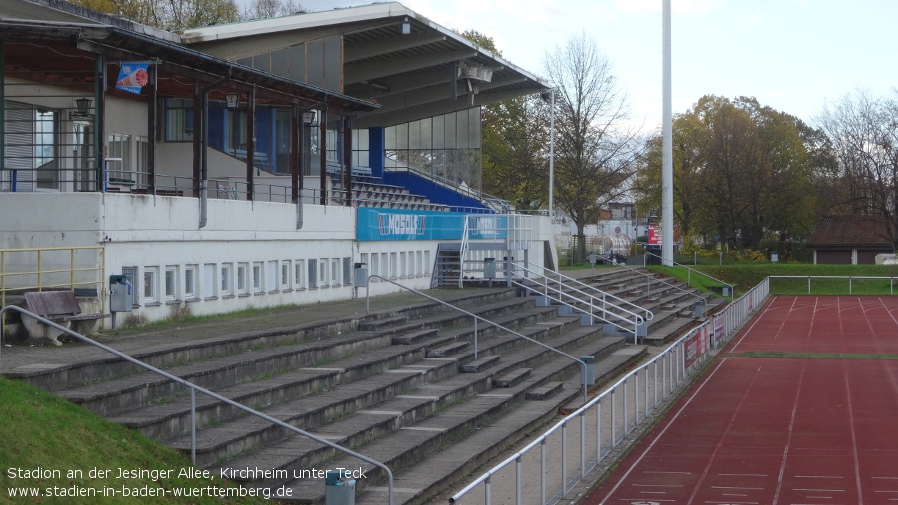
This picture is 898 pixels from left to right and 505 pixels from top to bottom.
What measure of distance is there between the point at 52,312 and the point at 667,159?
52794 millimetres

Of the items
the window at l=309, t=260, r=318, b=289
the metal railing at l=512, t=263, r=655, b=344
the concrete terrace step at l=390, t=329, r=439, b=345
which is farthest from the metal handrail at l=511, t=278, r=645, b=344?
the concrete terrace step at l=390, t=329, r=439, b=345

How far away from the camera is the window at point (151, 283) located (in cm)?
2022

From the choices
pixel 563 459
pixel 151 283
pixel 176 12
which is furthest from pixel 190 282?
pixel 176 12

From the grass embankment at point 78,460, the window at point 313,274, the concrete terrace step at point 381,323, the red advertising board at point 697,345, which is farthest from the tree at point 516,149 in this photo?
Result: the grass embankment at point 78,460

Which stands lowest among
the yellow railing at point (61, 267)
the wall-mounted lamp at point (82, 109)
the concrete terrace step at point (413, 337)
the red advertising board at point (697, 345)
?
the red advertising board at point (697, 345)

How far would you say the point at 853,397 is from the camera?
81.9ft

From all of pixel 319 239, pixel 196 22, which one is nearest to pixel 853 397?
pixel 319 239

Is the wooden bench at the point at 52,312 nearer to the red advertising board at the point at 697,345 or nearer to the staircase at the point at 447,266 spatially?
the red advertising board at the point at 697,345

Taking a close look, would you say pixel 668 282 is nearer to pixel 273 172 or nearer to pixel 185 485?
pixel 273 172

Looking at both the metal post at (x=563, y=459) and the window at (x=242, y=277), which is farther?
the window at (x=242, y=277)

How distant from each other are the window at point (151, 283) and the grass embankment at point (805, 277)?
146 feet

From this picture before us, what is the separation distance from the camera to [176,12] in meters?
56.2

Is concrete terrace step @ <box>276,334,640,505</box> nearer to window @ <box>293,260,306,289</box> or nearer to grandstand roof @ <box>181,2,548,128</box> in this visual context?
window @ <box>293,260,306,289</box>

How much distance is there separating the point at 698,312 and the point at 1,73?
3032 cm
